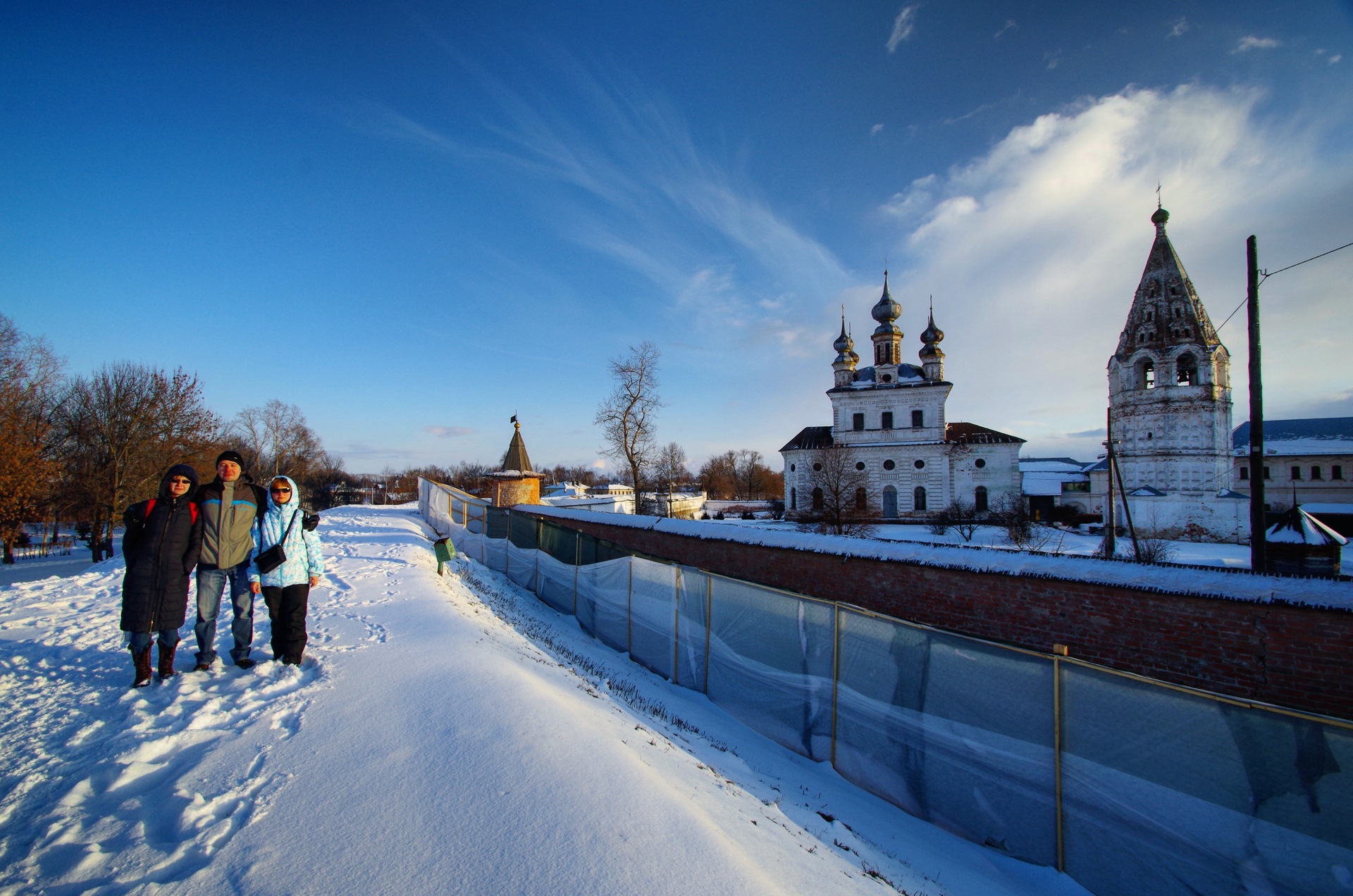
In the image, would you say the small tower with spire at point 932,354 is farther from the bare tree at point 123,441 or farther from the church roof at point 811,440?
the bare tree at point 123,441

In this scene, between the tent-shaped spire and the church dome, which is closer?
the tent-shaped spire

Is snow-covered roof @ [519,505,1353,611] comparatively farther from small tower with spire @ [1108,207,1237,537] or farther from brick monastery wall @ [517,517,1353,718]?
small tower with spire @ [1108,207,1237,537]

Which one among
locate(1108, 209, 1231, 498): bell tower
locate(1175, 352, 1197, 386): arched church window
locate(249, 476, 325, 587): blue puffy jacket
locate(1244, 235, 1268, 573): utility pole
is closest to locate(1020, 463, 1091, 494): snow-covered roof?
locate(1108, 209, 1231, 498): bell tower

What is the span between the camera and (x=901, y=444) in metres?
39.6

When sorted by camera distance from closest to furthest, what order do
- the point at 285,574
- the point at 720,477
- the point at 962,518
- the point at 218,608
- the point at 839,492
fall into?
the point at 218,608, the point at 285,574, the point at 839,492, the point at 962,518, the point at 720,477

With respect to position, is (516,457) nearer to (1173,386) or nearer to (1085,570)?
(1085,570)

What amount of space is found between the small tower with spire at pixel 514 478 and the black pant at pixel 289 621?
43.3ft

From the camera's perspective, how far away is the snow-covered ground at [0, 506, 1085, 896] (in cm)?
237

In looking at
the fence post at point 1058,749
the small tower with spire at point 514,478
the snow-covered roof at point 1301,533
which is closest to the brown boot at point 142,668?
the fence post at point 1058,749

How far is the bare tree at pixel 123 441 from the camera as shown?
70.8 feet

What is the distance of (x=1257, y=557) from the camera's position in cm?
925

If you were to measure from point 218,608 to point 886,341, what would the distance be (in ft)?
142

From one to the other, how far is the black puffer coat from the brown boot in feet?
0.62

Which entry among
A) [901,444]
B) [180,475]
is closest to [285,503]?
[180,475]
